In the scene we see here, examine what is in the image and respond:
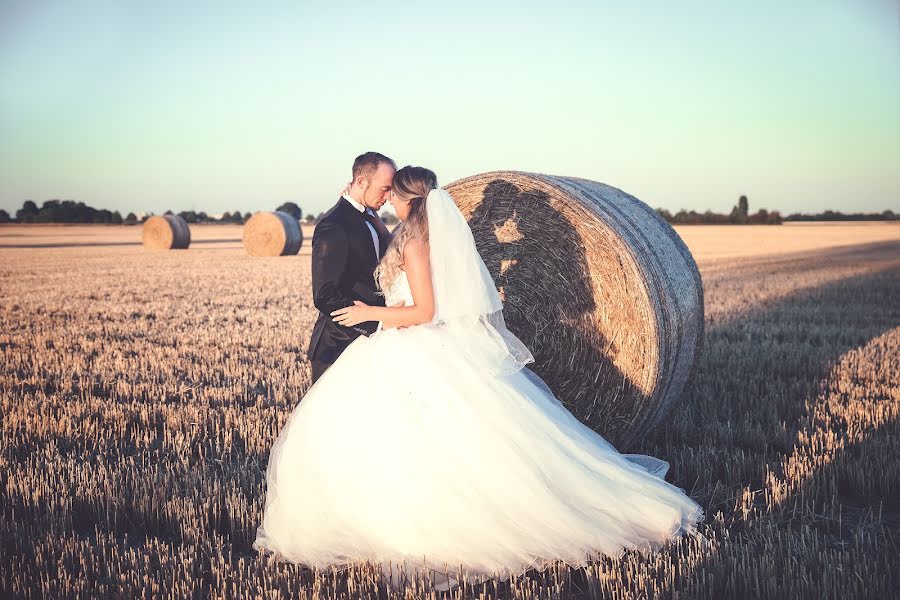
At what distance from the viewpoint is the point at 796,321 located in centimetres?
922

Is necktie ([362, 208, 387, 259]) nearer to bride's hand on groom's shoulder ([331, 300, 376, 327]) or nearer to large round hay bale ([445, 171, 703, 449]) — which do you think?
bride's hand on groom's shoulder ([331, 300, 376, 327])

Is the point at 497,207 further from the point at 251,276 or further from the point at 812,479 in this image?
the point at 251,276

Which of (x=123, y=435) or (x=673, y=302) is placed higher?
(x=673, y=302)

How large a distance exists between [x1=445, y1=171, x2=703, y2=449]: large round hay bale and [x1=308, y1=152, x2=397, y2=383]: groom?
50.7 inches

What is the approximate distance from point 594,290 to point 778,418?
1.64 metres

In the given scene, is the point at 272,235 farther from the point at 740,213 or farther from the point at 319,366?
the point at 740,213

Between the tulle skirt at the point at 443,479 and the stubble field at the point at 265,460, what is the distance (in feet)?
0.48

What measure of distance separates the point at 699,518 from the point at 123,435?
3644mm

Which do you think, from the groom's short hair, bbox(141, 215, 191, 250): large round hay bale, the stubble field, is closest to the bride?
the stubble field

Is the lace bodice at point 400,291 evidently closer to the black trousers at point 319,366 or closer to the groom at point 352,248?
the groom at point 352,248

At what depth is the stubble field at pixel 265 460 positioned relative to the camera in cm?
284

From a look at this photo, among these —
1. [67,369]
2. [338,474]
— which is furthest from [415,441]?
[67,369]

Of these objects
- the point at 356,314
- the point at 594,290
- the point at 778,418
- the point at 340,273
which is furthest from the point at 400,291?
the point at 778,418

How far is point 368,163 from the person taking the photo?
385 centimetres
